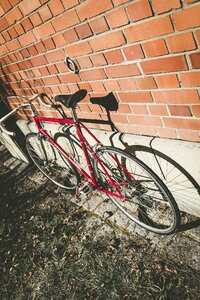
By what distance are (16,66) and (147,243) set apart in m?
2.67

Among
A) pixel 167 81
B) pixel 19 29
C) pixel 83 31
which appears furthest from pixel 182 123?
pixel 19 29

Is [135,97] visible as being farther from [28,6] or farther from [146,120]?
Answer: [28,6]

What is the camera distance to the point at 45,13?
7.39 feet

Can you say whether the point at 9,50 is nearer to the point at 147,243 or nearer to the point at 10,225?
the point at 10,225

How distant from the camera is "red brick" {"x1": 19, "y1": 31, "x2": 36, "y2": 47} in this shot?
262 centimetres

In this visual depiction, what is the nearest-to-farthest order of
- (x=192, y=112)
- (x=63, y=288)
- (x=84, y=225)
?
(x=192, y=112), (x=63, y=288), (x=84, y=225)

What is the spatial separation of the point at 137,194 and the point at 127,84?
1.17 metres

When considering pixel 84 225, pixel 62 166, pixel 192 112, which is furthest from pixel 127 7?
pixel 62 166

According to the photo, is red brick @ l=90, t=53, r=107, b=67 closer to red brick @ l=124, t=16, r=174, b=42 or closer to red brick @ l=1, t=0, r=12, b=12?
red brick @ l=124, t=16, r=174, b=42

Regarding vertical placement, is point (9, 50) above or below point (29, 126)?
above

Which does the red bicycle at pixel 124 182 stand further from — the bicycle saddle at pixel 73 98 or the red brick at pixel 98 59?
the red brick at pixel 98 59

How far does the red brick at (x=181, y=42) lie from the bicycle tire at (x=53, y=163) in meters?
2.20

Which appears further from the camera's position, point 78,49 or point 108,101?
point 108,101

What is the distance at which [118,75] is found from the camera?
2.12 metres
